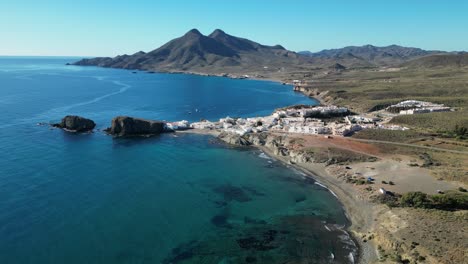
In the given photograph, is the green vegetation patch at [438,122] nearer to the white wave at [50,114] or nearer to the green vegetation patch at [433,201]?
the green vegetation patch at [433,201]

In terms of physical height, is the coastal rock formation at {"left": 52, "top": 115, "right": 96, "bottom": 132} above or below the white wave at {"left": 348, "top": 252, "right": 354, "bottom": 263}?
above

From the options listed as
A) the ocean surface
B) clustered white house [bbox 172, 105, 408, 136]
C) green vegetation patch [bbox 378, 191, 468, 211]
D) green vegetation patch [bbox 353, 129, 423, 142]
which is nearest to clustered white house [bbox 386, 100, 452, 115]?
clustered white house [bbox 172, 105, 408, 136]

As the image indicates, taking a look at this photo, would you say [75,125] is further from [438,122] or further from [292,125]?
[438,122]

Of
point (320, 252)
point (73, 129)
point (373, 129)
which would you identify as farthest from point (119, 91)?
point (320, 252)

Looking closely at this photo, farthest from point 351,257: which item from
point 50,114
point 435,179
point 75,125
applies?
point 50,114

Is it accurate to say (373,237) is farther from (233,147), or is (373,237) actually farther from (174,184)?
(233,147)

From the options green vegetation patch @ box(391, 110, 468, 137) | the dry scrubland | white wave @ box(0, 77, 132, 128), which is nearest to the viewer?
the dry scrubland

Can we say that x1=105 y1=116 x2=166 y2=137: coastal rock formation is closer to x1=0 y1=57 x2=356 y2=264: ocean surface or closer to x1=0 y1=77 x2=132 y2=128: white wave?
x1=0 y1=57 x2=356 y2=264: ocean surface
